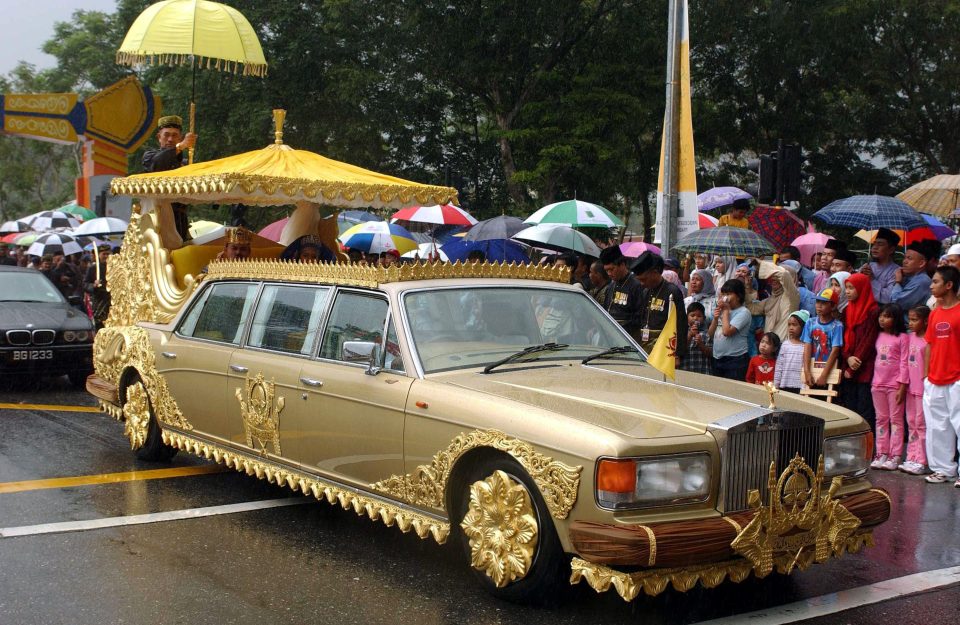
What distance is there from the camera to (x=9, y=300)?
44.1ft

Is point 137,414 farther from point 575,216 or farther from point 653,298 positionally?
point 575,216

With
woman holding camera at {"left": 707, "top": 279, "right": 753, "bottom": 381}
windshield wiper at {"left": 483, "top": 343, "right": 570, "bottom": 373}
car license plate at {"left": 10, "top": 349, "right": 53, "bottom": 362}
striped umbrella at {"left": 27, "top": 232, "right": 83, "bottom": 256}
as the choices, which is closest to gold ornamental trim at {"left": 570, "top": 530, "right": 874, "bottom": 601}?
windshield wiper at {"left": 483, "top": 343, "right": 570, "bottom": 373}

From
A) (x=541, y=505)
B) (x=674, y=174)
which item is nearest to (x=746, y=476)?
(x=541, y=505)

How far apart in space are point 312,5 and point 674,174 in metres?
19.8

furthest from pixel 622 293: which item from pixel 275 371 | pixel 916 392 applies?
pixel 275 371

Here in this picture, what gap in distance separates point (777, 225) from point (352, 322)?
9.06 m

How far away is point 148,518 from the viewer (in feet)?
22.4

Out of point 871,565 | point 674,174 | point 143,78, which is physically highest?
point 143,78

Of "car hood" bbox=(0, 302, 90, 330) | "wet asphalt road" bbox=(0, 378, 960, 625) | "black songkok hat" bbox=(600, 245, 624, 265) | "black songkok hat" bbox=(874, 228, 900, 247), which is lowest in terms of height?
"wet asphalt road" bbox=(0, 378, 960, 625)

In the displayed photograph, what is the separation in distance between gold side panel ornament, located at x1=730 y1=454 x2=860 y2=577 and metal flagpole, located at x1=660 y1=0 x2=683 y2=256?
797cm

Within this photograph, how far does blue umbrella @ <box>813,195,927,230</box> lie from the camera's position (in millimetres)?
12320

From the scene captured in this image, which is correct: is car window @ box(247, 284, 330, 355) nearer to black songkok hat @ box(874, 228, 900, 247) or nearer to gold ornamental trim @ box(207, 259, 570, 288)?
gold ornamental trim @ box(207, 259, 570, 288)

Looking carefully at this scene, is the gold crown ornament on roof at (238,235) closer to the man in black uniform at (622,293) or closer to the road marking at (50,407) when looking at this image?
the road marking at (50,407)

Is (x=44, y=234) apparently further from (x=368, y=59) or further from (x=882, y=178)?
(x=882, y=178)
